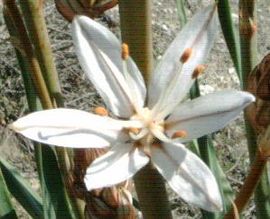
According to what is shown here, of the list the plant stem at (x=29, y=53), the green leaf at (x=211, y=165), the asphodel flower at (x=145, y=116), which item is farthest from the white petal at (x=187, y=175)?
the green leaf at (x=211, y=165)

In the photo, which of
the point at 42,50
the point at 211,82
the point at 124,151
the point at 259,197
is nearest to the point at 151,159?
the point at 124,151

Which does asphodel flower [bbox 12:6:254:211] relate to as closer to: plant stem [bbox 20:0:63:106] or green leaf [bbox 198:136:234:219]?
plant stem [bbox 20:0:63:106]

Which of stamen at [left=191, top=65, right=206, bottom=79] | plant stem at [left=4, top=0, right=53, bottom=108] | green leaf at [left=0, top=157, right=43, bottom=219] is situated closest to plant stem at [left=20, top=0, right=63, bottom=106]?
plant stem at [left=4, top=0, right=53, bottom=108]

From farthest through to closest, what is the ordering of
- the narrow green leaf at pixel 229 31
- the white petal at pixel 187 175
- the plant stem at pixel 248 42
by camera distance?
the narrow green leaf at pixel 229 31 → the plant stem at pixel 248 42 → the white petal at pixel 187 175

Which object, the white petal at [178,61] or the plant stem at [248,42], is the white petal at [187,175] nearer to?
the white petal at [178,61]

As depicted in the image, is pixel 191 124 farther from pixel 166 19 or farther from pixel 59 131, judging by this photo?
pixel 166 19

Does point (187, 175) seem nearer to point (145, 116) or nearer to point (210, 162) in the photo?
point (145, 116)
